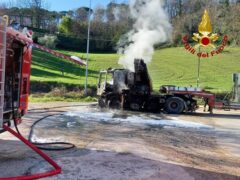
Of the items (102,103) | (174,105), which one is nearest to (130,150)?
(174,105)

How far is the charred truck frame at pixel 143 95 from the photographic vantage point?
20031 mm

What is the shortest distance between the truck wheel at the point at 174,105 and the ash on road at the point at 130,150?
14.1 ft

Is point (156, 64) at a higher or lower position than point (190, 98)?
higher

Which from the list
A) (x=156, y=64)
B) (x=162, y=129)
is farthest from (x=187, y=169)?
(x=156, y=64)

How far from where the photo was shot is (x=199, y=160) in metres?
9.02

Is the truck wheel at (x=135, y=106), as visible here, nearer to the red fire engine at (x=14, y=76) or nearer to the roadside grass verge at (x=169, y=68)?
the roadside grass verge at (x=169, y=68)

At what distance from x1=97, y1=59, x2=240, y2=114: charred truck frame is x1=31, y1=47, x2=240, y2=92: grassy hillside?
15.0 metres

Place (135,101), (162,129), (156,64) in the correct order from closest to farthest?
(162,129)
(135,101)
(156,64)

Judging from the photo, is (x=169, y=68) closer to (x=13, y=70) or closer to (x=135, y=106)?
(x=135, y=106)

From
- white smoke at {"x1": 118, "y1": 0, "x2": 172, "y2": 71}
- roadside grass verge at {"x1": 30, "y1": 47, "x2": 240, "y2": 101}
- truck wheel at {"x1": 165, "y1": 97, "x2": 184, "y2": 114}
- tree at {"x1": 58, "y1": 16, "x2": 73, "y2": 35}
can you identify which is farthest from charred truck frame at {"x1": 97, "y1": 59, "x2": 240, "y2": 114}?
tree at {"x1": 58, "y1": 16, "x2": 73, "y2": 35}

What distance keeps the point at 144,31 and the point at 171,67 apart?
26164 mm

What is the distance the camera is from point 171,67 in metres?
48.3

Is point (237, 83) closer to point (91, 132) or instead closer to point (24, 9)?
point (91, 132)

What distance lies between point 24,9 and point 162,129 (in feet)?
188
